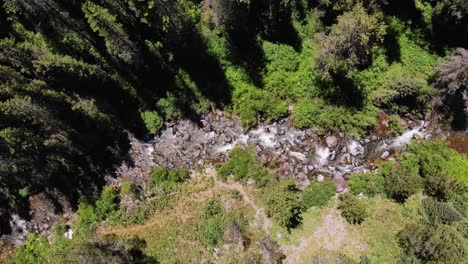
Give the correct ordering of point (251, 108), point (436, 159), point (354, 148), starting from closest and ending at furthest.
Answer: point (436, 159)
point (251, 108)
point (354, 148)

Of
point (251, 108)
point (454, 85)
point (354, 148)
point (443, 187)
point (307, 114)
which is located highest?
point (454, 85)

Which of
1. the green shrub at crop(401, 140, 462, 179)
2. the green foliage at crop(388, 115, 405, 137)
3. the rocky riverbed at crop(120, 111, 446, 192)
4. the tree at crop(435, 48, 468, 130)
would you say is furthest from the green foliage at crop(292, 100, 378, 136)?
the tree at crop(435, 48, 468, 130)

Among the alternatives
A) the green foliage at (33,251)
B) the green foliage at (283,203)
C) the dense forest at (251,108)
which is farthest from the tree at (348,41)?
the green foliage at (33,251)

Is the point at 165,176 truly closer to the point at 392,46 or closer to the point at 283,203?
the point at 283,203

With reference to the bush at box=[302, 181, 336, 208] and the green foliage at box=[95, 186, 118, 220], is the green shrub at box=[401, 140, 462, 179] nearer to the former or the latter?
the bush at box=[302, 181, 336, 208]

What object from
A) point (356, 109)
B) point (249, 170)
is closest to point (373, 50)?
point (356, 109)

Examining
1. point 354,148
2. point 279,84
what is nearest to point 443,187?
point 354,148

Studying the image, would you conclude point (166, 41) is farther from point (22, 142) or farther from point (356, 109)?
point (356, 109)
